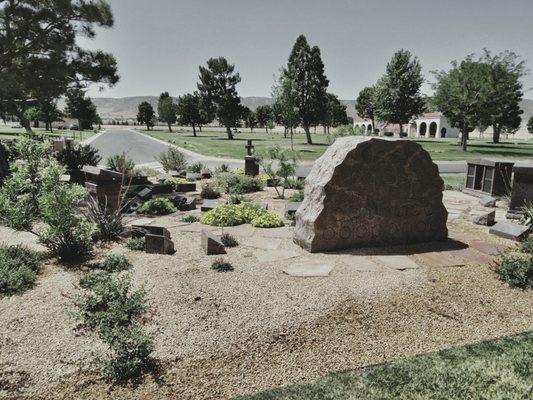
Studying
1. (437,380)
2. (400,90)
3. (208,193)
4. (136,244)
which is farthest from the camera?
(400,90)

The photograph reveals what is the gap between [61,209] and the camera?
5621 mm

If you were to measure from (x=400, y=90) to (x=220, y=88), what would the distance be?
74.6 ft

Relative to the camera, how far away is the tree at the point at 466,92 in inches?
1211

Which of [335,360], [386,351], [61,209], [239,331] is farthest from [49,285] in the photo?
[386,351]

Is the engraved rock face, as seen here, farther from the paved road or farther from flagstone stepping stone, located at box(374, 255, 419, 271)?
the paved road

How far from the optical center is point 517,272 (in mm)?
5035

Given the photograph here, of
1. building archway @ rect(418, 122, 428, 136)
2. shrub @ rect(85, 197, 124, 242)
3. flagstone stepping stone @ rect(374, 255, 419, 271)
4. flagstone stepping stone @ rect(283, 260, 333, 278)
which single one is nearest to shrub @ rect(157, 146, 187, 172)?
shrub @ rect(85, 197, 124, 242)

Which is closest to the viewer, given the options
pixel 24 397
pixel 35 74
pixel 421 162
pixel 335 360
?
pixel 24 397

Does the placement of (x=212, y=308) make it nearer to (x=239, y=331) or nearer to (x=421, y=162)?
(x=239, y=331)

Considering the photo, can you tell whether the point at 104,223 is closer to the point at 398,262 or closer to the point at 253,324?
the point at 253,324

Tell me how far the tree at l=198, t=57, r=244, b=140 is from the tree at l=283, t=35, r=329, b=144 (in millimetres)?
12568

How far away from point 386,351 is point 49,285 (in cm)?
416

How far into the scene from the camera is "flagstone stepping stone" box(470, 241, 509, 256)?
630cm

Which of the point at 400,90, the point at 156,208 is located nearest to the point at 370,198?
the point at 156,208
